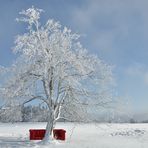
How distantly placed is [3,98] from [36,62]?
161 inches

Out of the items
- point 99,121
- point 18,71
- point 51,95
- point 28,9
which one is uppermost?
point 28,9

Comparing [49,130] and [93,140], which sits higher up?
[49,130]

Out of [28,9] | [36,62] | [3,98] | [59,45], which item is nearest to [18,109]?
[3,98]

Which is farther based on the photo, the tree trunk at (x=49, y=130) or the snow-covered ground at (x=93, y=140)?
the tree trunk at (x=49, y=130)

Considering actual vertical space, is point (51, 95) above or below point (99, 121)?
above

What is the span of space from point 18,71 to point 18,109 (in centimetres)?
337

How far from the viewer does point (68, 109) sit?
30703mm

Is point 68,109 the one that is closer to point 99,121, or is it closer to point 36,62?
point 99,121

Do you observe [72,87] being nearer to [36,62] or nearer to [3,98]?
[36,62]

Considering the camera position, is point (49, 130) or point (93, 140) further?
point (93, 140)

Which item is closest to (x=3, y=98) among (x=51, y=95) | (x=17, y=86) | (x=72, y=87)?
(x=17, y=86)

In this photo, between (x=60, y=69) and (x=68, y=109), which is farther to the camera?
(x=68, y=109)

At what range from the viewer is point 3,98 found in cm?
2839

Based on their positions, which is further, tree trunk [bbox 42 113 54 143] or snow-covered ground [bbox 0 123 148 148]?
tree trunk [bbox 42 113 54 143]
